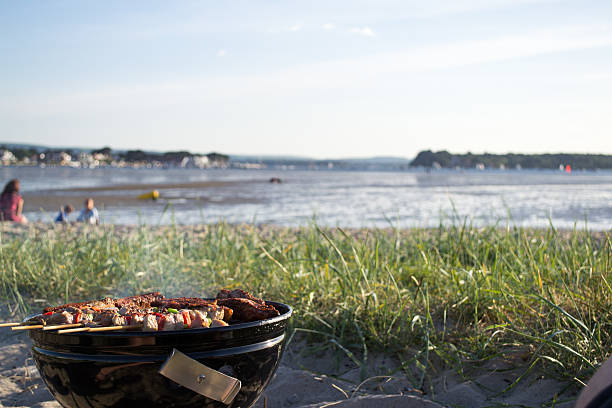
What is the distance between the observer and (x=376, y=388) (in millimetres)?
3154

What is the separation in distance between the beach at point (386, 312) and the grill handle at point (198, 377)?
3.19 ft

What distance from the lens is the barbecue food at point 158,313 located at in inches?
70.3

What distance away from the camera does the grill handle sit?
5.58 feet

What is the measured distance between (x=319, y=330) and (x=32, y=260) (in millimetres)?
3007

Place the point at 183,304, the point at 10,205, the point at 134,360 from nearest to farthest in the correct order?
1. the point at 134,360
2. the point at 183,304
3. the point at 10,205

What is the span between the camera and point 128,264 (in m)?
4.98

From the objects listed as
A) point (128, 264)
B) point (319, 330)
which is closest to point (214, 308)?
point (319, 330)

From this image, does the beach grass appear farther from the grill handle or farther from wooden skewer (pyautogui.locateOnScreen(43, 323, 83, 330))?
wooden skewer (pyautogui.locateOnScreen(43, 323, 83, 330))

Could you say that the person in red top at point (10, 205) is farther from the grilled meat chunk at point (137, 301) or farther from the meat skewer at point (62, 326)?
the meat skewer at point (62, 326)

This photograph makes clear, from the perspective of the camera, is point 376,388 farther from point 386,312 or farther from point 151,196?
point 151,196

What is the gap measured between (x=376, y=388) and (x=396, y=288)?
731mm

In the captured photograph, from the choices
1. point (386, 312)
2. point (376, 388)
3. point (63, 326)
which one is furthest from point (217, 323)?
point (386, 312)

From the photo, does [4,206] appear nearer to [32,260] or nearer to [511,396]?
[32,260]

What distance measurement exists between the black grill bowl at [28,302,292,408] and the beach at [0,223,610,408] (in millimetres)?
999
